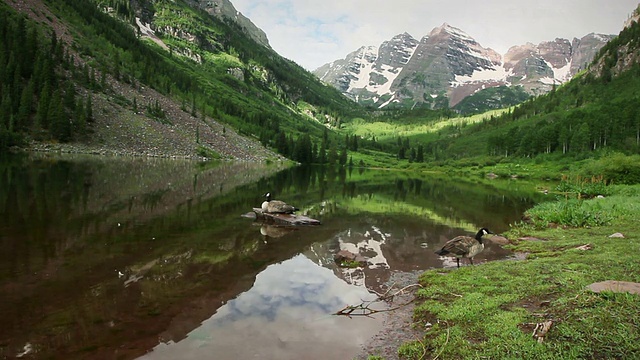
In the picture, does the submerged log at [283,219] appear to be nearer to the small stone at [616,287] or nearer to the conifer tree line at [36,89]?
the small stone at [616,287]

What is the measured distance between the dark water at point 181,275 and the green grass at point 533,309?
2.32m

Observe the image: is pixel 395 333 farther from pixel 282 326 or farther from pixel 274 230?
pixel 274 230

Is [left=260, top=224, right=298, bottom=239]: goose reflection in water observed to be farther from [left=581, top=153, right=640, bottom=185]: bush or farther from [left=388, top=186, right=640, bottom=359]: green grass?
[left=581, top=153, right=640, bottom=185]: bush

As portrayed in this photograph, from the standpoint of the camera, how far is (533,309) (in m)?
11.4

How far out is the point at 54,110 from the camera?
104 m

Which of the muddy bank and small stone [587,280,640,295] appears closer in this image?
the muddy bank

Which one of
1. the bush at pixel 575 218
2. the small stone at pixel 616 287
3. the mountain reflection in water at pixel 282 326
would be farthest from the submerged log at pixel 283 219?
the small stone at pixel 616 287

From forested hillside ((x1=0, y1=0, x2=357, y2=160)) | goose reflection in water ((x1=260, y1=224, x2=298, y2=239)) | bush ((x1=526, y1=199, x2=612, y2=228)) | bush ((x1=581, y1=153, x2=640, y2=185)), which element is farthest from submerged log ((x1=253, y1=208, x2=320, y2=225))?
forested hillside ((x1=0, y1=0, x2=357, y2=160))

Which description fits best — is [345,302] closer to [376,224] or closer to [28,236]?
[28,236]

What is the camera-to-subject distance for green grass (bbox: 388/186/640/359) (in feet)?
28.0

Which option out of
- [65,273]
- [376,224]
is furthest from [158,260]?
[376,224]

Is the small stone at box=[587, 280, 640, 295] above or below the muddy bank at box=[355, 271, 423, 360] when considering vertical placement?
above

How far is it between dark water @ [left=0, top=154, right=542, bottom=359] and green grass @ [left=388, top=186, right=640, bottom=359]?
2319 millimetres

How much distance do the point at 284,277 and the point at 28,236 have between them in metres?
13.6
